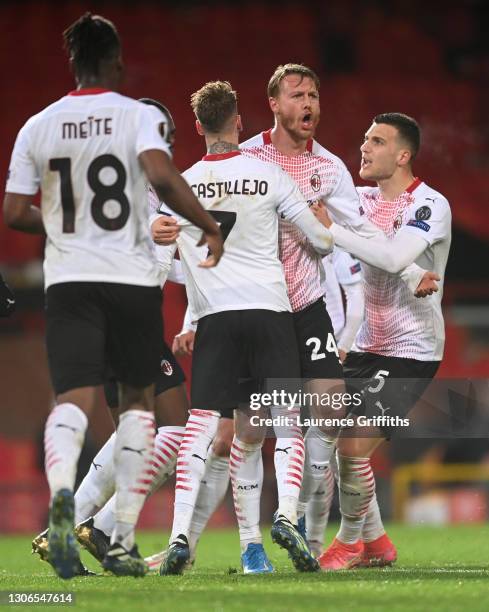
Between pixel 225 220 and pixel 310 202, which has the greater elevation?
pixel 310 202

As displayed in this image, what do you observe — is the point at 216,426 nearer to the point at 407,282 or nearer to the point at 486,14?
the point at 407,282

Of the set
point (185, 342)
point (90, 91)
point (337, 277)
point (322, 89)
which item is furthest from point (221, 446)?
point (322, 89)

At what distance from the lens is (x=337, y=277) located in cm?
683

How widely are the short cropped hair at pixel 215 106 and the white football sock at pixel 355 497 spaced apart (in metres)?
1.76

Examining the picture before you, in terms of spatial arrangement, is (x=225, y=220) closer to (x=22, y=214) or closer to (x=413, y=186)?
(x=22, y=214)

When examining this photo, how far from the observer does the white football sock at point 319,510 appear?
589 cm

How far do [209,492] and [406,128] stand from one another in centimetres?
219

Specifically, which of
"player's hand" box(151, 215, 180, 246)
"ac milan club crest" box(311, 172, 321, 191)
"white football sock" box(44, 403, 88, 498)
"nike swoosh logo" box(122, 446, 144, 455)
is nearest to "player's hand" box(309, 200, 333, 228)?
"ac milan club crest" box(311, 172, 321, 191)

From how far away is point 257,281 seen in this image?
521 centimetres

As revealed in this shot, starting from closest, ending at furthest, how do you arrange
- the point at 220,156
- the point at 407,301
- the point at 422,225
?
the point at 220,156
the point at 422,225
the point at 407,301

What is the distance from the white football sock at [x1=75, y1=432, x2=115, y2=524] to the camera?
18.3 ft

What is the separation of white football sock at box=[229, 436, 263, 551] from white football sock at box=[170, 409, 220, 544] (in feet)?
0.59

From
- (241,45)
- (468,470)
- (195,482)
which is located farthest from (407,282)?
(241,45)

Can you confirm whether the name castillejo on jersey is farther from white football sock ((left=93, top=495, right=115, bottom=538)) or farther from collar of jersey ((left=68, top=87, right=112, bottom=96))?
white football sock ((left=93, top=495, right=115, bottom=538))
